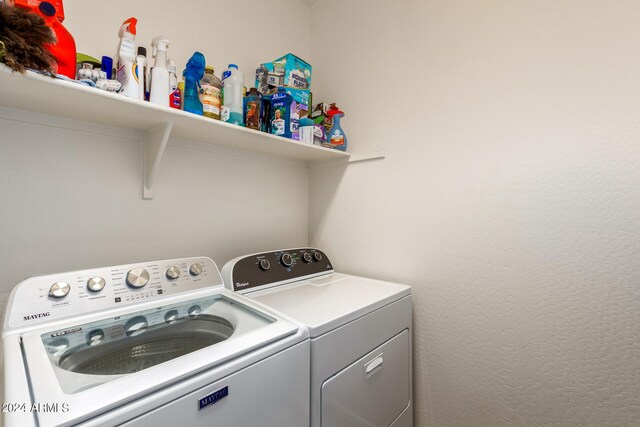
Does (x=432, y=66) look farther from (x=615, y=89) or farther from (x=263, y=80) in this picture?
(x=263, y=80)

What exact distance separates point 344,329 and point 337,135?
1221mm

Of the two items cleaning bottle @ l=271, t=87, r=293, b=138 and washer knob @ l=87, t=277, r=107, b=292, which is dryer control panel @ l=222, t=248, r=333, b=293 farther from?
cleaning bottle @ l=271, t=87, r=293, b=138

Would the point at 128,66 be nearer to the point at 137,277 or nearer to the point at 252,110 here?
the point at 252,110

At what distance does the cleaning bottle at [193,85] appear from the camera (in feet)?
4.12

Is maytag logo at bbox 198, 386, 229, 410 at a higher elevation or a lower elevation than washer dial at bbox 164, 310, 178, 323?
lower

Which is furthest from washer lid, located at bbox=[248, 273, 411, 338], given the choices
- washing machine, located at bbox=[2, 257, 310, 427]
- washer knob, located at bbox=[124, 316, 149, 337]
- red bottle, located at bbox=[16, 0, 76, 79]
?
red bottle, located at bbox=[16, 0, 76, 79]

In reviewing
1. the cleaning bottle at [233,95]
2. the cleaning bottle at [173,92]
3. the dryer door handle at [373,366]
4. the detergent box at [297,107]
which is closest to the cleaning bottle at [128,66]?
the cleaning bottle at [173,92]

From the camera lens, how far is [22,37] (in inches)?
30.8

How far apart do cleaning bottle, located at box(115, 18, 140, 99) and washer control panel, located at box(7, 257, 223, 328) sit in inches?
27.0

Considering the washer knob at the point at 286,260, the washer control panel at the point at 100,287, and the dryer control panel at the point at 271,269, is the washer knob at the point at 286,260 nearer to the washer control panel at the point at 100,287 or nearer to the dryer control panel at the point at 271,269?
the dryer control panel at the point at 271,269

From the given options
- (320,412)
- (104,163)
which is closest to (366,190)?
(320,412)

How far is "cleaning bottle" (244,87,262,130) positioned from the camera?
1.43 metres

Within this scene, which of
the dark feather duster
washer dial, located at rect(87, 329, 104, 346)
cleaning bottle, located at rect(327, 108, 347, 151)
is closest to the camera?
the dark feather duster

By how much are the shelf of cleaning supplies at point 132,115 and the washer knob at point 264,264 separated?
649 millimetres
